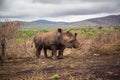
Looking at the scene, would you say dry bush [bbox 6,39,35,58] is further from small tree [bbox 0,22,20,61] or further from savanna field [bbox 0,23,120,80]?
small tree [bbox 0,22,20,61]

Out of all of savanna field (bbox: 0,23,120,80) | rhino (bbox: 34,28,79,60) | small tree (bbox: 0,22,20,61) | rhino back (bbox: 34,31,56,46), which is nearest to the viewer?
savanna field (bbox: 0,23,120,80)

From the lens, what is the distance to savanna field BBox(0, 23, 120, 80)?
1124 centimetres

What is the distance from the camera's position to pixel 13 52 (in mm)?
18969

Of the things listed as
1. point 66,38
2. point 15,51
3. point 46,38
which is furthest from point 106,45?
point 15,51

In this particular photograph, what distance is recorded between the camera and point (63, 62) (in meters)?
15.4

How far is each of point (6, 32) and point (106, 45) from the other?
6.89 metres

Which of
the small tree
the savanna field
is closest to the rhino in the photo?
the savanna field

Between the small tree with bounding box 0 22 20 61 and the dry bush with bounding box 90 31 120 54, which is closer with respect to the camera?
the small tree with bounding box 0 22 20 61

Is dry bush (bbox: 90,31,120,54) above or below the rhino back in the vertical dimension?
below

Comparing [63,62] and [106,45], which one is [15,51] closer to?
[63,62]

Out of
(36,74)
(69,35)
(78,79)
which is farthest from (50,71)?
(69,35)

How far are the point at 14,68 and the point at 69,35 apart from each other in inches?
204

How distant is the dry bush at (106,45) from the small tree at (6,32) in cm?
551

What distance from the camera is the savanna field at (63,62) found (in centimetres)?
1124
